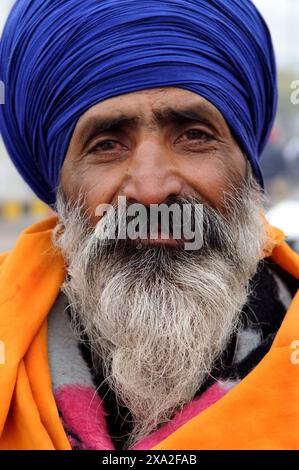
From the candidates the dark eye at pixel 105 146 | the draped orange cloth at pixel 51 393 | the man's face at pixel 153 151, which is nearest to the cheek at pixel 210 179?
the man's face at pixel 153 151

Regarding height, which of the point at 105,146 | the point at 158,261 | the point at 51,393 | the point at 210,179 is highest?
the point at 105,146

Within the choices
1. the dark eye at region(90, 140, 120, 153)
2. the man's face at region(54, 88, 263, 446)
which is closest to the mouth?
the man's face at region(54, 88, 263, 446)

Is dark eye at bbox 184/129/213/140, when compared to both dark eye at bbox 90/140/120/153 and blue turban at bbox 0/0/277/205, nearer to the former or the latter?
blue turban at bbox 0/0/277/205

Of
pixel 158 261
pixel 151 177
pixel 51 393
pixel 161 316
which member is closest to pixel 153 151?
pixel 151 177

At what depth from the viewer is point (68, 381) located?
212 cm

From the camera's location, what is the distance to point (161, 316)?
209cm

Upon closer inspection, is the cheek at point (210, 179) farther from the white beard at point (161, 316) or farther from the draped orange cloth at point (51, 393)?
the draped orange cloth at point (51, 393)

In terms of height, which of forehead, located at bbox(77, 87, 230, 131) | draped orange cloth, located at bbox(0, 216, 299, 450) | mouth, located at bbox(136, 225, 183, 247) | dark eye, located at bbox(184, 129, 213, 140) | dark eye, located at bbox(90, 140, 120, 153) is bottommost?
draped orange cloth, located at bbox(0, 216, 299, 450)

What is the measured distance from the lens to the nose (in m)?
2.01

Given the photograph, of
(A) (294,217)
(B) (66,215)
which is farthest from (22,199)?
(B) (66,215)

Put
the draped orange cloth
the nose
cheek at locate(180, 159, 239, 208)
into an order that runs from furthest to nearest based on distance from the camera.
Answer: cheek at locate(180, 159, 239, 208), the nose, the draped orange cloth

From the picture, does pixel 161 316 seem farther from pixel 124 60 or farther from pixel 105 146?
pixel 124 60

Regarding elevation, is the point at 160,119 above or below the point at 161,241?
above

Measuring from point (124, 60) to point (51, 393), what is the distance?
95 cm
